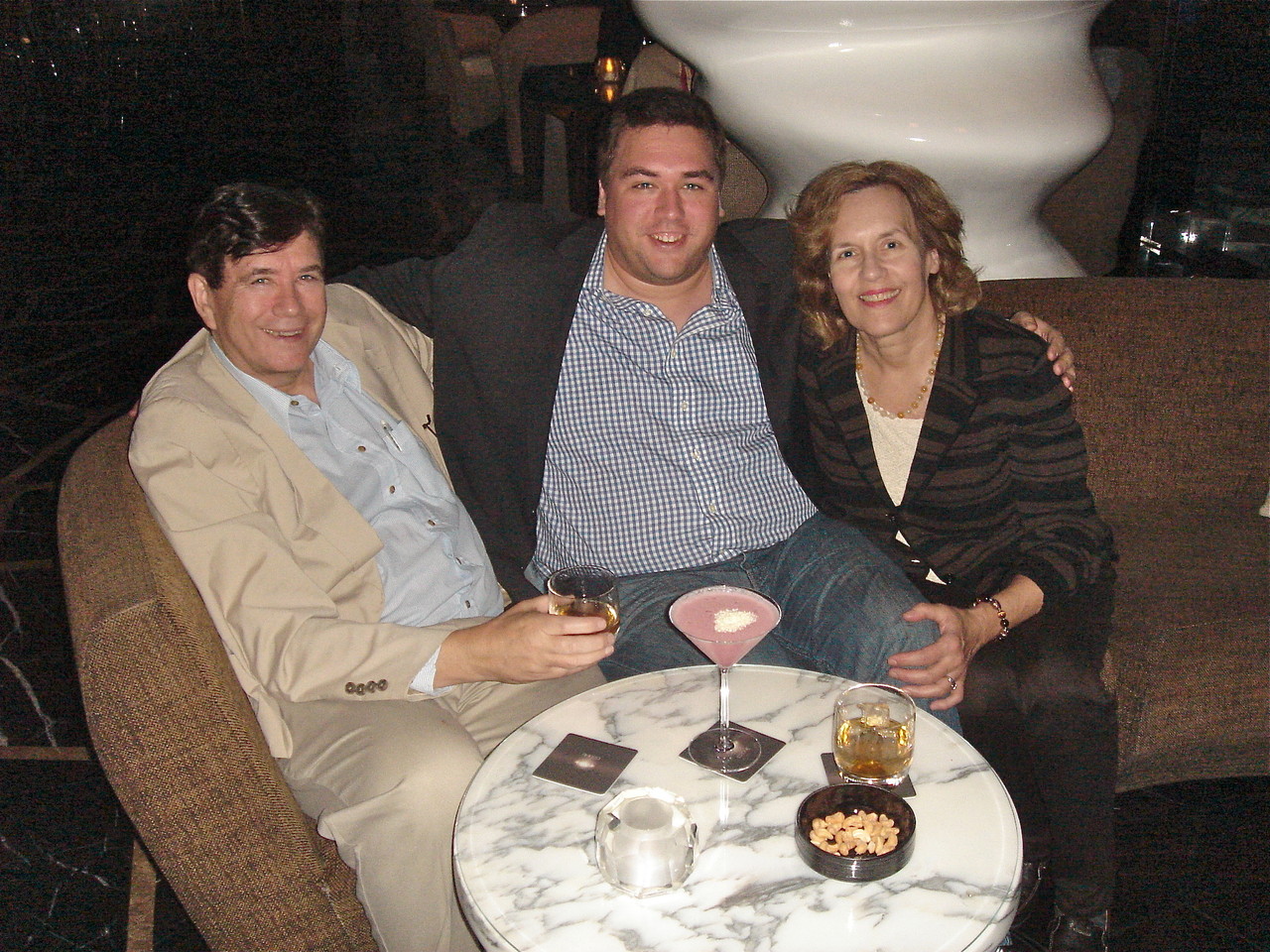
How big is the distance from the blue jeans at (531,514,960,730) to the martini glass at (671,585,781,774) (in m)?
0.36

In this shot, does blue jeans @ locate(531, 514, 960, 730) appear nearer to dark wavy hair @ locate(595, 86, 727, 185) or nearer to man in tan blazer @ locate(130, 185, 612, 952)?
man in tan blazer @ locate(130, 185, 612, 952)

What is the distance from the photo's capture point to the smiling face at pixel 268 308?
1704 mm

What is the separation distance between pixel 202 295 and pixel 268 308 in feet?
0.40

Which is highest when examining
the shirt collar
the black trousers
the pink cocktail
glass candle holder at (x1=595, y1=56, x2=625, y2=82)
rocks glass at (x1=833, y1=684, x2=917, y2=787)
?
glass candle holder at (x1=595, y1=56, x2=625, y2=82)

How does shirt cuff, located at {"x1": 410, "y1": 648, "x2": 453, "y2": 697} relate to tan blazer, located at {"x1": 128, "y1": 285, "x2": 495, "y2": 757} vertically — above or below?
below

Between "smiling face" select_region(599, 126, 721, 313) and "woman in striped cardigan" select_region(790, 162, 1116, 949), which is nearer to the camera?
"woman in striped cardigan" select_region(790, 162, 1116, 949)

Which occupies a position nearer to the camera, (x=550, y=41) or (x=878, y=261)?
(x=878, y=261)

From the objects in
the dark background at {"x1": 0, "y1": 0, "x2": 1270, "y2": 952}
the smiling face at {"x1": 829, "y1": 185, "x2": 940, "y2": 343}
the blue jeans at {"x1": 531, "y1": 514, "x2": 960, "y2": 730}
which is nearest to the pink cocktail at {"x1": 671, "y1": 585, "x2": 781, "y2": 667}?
the blue jeans at {"x1": 531, "y1": 514, "x2": 960, "y2": 730}

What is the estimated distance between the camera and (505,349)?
6.72 ft

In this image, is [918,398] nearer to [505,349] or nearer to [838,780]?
[505,349]

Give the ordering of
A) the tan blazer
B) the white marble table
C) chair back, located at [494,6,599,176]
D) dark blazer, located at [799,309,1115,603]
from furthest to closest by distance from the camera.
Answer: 1. chair back, located at [494,6,599,176]
2. dark blazer, located at [799,309,1115,603]
3. the tan blazer
4. the white marble table

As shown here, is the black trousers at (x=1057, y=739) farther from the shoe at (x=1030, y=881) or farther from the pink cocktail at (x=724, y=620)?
the pink cocktail at (x=724, y=620)

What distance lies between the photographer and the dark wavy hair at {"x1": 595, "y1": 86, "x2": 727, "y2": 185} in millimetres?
2102

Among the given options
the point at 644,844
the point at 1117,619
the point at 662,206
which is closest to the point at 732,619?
the point at 644,844
